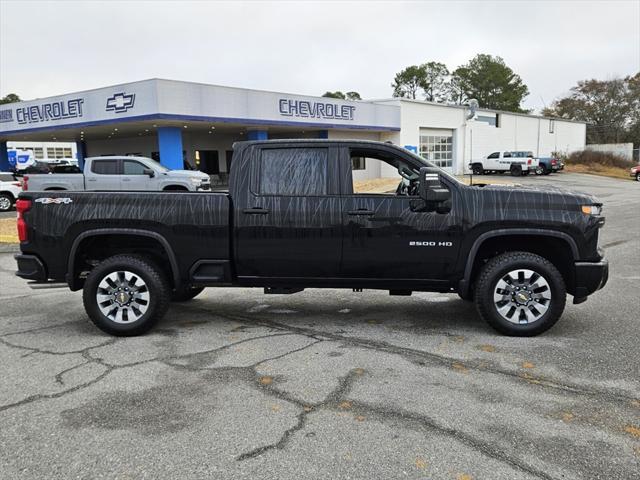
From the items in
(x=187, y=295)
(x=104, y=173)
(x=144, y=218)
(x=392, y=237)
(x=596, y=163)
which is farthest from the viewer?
(x=596, y=163)

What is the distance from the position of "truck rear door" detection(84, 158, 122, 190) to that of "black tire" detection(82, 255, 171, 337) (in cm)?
1322

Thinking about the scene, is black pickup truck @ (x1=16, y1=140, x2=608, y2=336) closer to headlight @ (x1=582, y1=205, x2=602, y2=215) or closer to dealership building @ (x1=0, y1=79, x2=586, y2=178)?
headlight @ (x1=582, y1=205, x2=602, y2=215)

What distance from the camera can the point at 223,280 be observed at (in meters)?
5.35

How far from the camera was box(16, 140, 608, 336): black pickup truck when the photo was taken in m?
5.03

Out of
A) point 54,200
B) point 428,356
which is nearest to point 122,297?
point 54,200

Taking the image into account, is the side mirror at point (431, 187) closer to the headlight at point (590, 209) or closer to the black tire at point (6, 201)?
the headlight at point (590, 209)

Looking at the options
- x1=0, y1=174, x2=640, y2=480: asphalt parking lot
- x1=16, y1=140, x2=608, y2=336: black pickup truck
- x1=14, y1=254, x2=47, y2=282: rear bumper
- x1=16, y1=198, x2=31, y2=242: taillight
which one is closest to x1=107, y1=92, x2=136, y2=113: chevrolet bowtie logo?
x1=0, y1=174, x2=640, y2=480: asphalt parking lot

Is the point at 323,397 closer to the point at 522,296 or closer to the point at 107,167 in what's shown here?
the point at 522,296

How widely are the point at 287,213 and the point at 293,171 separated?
0.45m

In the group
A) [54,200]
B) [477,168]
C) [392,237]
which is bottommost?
[392,237]

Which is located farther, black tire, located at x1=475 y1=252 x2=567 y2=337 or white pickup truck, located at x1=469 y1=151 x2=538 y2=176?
white pickup truck, located at x1=469 y1=151 x2=538 y2=176

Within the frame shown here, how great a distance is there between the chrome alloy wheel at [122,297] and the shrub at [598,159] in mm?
54970

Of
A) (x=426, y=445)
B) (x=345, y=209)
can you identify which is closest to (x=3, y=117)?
(x=345, y=209)

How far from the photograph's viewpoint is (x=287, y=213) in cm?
518
